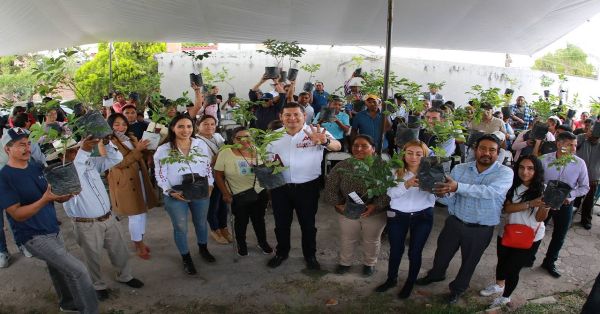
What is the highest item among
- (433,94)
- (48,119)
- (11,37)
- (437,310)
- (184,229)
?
(11,37)

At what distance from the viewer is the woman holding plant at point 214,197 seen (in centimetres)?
370

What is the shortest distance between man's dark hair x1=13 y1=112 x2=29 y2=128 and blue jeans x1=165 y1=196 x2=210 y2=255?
8.80ft

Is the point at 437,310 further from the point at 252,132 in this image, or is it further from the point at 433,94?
the point at 433,94

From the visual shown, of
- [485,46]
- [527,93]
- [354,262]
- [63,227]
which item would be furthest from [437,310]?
[527,93]

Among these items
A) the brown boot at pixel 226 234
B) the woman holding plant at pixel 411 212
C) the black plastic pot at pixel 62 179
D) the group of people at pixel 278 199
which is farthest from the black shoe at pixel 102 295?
the woman holding plant at pixel 411 212

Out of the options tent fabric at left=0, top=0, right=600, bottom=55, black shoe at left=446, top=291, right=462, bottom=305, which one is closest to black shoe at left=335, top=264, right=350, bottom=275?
black shoe at left=446, top=291, right=462, bottom=305

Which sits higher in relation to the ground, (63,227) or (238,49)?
(238,49)

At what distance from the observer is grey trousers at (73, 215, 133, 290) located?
112 inches

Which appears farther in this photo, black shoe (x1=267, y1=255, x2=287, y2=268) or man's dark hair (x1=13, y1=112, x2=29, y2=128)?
man's dark hair (x1=13, y1=112, x2=29, y2=128)

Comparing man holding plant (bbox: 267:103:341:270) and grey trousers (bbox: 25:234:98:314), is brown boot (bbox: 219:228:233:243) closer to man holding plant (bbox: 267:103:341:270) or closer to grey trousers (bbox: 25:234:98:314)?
man holding plant (bbox: 267:103:341:270)

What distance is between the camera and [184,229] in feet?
11.2

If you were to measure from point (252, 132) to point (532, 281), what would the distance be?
3.02 m

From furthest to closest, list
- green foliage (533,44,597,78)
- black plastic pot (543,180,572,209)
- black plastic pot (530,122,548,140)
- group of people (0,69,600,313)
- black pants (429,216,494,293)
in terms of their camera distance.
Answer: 1. green foliage (533,44,597,78)
2. black plastic pot (530,122,548,140)
3. black pants (429,216,494,293)
4. group of people (0,69,600,313)
5. black plastic pot (543,180,572,209)

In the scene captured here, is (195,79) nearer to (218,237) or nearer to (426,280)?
(218,237)
